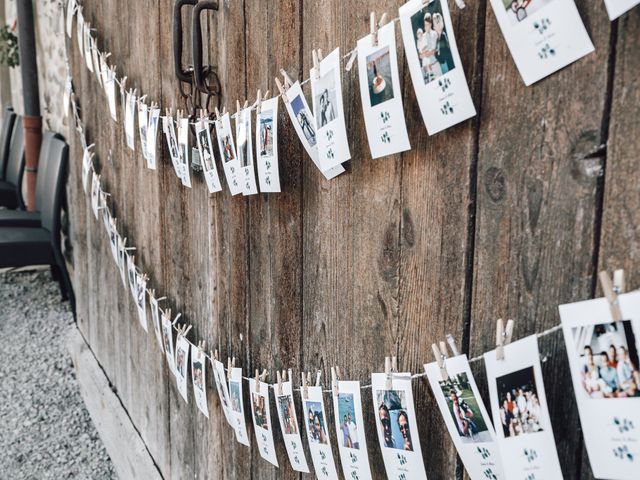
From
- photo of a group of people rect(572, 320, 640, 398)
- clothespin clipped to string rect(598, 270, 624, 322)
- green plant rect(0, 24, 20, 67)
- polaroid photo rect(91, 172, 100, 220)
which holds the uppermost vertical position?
green plant rect(0, 24, 20, 67)

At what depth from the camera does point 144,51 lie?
1707 mm

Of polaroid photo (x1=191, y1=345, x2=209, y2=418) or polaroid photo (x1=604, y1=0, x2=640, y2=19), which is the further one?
polaroid photo (x1=191, y1=345, x2=209, y2=418)

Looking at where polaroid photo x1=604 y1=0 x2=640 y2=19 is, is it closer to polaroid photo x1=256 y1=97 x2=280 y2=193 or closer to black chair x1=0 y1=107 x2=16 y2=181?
polaroid photo x1=256 y1=97 x2=280 y2=193

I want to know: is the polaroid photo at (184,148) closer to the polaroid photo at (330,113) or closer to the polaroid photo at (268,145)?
the polaroid photo at (268,145)

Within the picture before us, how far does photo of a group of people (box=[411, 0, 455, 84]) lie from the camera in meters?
0.63

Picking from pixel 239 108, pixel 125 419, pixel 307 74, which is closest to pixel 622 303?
pixel 307 74

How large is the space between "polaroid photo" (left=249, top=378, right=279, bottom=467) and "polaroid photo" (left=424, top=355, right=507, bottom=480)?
1.52 ft

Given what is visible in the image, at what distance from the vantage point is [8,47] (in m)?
4.67

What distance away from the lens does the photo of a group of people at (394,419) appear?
0.76 m

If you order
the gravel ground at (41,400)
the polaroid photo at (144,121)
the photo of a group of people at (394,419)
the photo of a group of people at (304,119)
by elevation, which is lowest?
the gravel ground at (41,400)

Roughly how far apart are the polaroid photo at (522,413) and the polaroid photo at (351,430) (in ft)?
0.84

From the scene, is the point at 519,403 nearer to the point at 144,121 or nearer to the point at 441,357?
the point at 441,357

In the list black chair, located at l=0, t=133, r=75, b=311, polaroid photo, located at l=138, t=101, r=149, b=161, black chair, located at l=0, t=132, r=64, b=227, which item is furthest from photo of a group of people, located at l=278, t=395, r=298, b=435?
black chair, located at l=0, t=132, r=64, b=227

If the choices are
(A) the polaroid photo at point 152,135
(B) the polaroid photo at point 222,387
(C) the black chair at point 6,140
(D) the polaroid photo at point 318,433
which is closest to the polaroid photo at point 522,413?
(D) the polaroid photo at point 318,433
